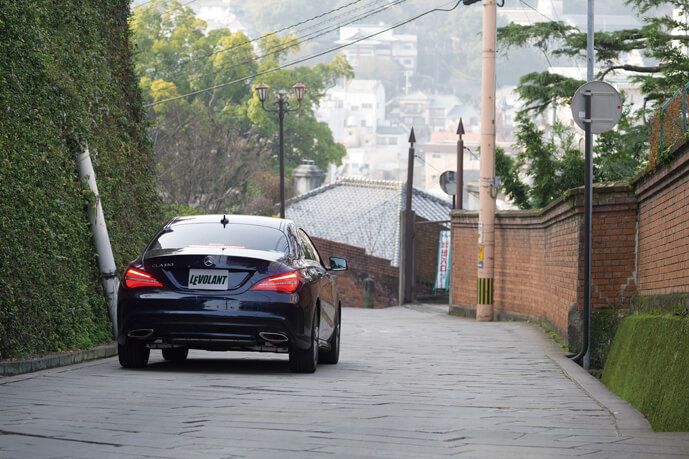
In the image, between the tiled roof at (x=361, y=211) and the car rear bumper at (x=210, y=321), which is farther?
the tiled roof at (x=361, y=211)

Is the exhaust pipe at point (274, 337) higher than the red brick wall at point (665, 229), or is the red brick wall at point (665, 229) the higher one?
the red brick wall at point (665, 229)

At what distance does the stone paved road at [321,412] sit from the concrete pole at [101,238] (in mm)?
1320

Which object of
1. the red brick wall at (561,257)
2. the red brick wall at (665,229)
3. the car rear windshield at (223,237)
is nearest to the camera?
the red brick wall at (665,229)

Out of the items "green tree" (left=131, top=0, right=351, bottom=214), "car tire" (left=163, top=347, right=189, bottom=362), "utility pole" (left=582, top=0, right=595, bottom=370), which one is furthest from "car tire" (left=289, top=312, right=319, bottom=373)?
"green tree" (left=131, top=0, right=351, bottom=214)

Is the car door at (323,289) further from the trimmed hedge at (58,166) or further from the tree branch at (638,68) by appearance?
the tree branch at (638,68)

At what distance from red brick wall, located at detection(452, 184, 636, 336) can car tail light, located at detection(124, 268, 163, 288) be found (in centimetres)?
557

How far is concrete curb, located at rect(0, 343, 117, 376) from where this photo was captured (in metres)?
9.63

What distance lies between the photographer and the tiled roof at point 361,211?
59.2 meters

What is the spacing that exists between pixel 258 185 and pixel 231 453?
53388mm

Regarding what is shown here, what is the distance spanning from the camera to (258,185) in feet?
194

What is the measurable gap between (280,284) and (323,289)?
1.37 metres

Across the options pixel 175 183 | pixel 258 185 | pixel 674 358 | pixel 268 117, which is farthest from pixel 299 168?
pixel 674 358

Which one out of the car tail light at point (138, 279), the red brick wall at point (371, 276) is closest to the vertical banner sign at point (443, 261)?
the red brick wall at point (371, 276)

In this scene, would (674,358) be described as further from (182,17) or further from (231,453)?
(182,17)
